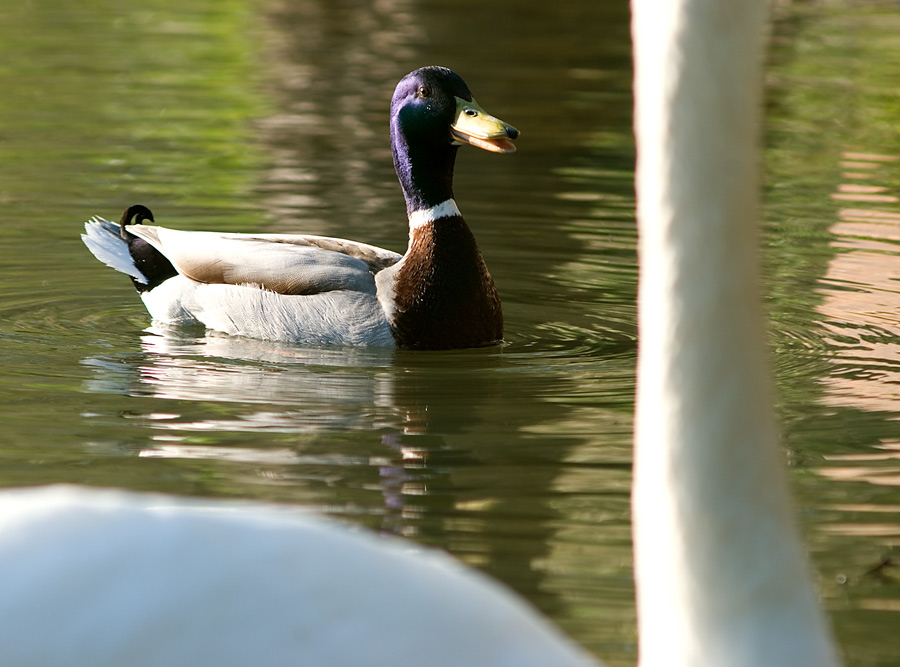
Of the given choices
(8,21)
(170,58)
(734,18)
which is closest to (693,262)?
(734,18)

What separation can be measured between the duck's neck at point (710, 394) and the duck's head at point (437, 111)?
6.07 meters

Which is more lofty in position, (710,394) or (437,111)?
(437,111)

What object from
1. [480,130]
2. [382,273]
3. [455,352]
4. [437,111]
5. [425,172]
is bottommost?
[455,352]

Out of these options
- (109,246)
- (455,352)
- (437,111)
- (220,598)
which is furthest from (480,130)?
(220,598)

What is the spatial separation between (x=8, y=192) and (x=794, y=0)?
63.8ft

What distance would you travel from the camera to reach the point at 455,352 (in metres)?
7.59

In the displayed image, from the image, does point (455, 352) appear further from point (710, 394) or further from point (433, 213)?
point (710, 394)

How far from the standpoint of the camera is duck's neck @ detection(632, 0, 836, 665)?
1.85 metres

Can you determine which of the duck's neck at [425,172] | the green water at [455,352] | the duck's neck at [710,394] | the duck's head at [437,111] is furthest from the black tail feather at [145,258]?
the duck's neck at [710,394]

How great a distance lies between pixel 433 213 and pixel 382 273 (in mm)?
474

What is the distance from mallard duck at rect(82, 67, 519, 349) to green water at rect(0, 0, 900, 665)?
7.7 inches

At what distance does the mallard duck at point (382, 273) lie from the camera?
760 centimetres

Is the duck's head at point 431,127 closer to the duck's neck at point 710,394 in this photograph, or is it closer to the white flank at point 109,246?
the white flank at point 109,246

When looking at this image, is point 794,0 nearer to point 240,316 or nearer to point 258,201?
point 258,201
